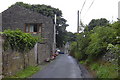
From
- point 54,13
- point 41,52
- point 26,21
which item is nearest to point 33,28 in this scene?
point 26,21

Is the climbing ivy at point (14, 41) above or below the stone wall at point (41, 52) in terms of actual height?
above

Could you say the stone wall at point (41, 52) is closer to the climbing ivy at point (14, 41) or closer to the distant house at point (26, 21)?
the distant house at point (26, 21)

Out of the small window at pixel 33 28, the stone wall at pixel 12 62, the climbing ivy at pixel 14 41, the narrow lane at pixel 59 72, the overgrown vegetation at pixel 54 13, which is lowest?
the narrow lane at pixel 59 72

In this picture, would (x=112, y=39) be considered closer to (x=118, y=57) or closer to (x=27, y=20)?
(x=118, y=57)

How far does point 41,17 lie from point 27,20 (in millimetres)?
2232

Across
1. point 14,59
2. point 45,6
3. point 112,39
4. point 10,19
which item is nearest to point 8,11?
point 10,19

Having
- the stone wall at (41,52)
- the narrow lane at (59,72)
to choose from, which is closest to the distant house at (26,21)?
the stone wall at (41,52)

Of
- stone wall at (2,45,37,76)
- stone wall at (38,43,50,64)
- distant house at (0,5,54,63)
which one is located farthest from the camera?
distant house at (0,5,54,63)

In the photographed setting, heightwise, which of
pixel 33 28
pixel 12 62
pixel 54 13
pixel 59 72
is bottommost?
pixel 59 72

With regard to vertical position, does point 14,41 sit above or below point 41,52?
above

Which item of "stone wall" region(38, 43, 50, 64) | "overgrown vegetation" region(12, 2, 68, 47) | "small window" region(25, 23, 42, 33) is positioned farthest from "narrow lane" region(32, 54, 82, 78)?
"overgrown vegetation" region(12, 2, 68, 47)

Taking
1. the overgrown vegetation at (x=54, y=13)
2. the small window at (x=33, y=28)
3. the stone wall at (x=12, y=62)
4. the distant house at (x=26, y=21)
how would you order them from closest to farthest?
the stone wall at (x=12, y=62), the small window at (x=33, y=28), the distant house at (x=26, y=21), the overgrown vegetation at (x=54, y=13)

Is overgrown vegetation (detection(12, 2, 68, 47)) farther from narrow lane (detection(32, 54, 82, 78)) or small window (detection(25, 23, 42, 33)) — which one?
narrow lane (detection(32, 54, 82, 78))

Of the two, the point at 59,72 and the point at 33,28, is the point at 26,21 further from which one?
the point at 59,72
